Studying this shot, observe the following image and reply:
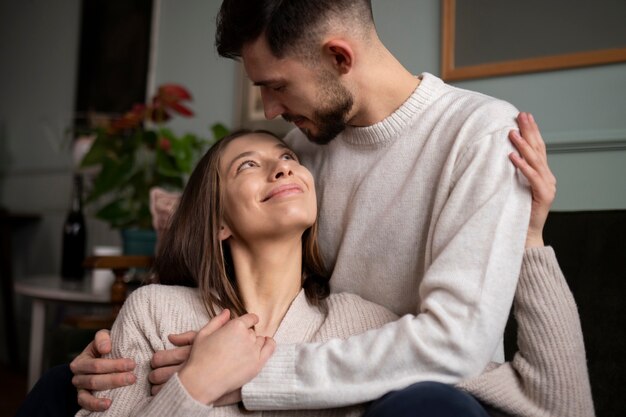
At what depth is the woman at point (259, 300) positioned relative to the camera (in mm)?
1137

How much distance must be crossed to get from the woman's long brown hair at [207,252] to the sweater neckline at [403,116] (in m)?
0.26

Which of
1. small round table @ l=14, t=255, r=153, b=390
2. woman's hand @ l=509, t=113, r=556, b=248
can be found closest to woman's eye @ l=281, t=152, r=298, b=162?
woman's hand @ l=509, t=113, r=556, b=248

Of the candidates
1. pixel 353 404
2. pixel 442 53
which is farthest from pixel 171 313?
pixel 442 53

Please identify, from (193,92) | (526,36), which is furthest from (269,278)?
(193,92)

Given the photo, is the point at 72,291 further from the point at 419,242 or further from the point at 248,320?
the point at 419,242

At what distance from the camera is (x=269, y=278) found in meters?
1.43

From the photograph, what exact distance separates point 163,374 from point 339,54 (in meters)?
0.75

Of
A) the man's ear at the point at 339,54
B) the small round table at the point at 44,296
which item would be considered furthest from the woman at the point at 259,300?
the small round table at the point at 44,296

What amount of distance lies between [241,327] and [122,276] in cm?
105

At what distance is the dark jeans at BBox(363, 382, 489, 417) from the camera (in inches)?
36.9

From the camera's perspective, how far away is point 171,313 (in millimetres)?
1341

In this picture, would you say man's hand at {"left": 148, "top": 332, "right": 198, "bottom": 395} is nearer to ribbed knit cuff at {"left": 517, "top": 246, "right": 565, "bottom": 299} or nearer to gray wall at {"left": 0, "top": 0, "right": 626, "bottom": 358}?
ribbed knit cuff at {"left": 517, "top": 246, "right": 565, "bottom": 299}

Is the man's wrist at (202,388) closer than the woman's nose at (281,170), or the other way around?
the man's wrist at (202,388)

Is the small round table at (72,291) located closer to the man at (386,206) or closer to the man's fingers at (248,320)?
the man at (386,206)
